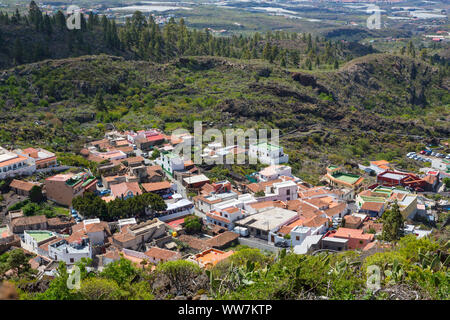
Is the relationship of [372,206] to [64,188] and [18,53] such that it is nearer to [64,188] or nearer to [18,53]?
[64,188]

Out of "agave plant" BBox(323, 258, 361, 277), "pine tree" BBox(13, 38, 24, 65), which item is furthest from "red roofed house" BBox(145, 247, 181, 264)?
"pine tree" BBox(13, 38, 24, 65)

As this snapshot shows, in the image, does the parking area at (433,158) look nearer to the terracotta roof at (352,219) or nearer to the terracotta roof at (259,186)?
the terracotta roof at (259,186)

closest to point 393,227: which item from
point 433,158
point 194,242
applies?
point 194,242

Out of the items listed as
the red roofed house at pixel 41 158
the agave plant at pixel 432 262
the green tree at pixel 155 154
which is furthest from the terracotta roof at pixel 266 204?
the agave plant at pixel 432 262

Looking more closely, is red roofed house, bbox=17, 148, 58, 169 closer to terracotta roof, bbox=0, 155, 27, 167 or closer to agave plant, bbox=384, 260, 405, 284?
terracotta roof, bbox=0, 155, 27, 167

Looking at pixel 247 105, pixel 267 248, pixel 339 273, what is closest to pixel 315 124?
pixel 247 105

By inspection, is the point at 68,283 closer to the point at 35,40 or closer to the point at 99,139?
the point at 99,139
